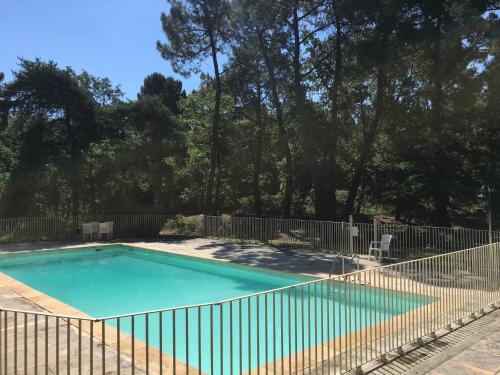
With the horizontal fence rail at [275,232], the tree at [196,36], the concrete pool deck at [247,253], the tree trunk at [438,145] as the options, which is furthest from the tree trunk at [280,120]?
the tree trunk at [438,145]

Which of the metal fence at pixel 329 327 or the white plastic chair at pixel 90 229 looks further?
the white plastic chair at pixel 90 229

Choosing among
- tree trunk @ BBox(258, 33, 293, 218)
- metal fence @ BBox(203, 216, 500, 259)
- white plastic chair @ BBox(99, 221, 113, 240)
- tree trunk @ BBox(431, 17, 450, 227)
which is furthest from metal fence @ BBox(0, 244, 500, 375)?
tree trunk @ BBox(258, 33, 293, 218)

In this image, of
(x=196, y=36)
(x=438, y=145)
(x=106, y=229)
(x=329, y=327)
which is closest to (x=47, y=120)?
(x=106, y=229)

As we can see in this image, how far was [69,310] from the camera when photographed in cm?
633

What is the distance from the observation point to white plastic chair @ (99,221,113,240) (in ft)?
52.5

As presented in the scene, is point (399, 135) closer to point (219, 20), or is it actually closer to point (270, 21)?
point (270, 21)

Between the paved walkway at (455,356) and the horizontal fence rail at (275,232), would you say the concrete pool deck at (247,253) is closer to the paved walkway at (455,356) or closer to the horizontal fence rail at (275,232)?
the horizontal fence rail at (275,232)

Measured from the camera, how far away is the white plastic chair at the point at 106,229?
16.0m

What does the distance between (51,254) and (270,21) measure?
39.7 ft

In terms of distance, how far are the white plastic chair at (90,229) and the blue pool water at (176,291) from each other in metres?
1.81

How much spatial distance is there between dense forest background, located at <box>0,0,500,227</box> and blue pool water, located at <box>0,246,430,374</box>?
17.9 feet

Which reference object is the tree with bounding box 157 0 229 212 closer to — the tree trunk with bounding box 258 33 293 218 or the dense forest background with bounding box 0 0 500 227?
the dense forest background with bounding box 0 0 500 227

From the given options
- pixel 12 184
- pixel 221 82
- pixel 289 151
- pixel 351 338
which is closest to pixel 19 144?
pixel 12 184

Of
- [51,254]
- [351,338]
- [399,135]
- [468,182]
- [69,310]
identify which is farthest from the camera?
[399,135]
